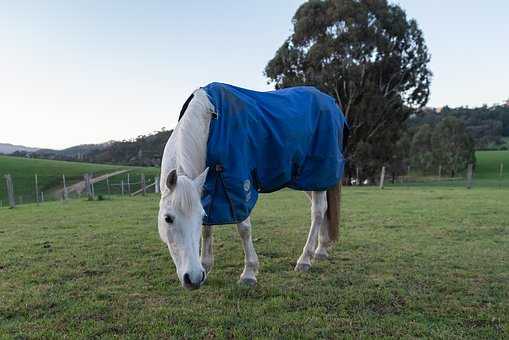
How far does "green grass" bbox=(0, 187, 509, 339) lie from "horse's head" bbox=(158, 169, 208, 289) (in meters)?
0.46

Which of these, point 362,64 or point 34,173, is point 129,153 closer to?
point 34,173

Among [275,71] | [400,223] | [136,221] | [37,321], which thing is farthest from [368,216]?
[275,71]

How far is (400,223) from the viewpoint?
780 cm

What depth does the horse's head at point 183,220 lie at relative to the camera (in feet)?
9.30

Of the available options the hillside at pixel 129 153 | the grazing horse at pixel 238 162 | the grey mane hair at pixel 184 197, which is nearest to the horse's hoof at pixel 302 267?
the grazing horse at pixel 238 162

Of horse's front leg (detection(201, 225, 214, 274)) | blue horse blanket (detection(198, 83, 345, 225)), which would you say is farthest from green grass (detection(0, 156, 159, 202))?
blue horse blanket (detection(198, 83, 345, 225))

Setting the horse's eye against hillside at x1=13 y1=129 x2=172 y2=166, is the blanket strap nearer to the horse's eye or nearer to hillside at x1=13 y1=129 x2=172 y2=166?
the horse's eye

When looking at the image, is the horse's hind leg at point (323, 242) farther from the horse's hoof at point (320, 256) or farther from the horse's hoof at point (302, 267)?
the horse's hoof at point (302, 267)

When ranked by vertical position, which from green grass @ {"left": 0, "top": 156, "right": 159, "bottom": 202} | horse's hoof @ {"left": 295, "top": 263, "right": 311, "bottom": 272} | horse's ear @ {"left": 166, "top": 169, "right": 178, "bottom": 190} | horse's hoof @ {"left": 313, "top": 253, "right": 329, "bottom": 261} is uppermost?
horse's ear @ {"left": 166, "top": 169, "right": 178, "bottom": 190}

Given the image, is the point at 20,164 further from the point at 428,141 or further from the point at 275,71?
the point at 428,141

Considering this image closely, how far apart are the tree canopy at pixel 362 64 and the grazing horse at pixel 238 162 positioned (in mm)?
20428

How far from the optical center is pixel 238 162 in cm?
360

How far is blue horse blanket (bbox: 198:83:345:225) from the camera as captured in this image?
3.57 m

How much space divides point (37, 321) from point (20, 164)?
45.0m
